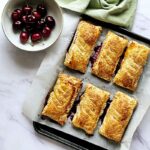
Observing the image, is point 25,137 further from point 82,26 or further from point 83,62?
point 82,26

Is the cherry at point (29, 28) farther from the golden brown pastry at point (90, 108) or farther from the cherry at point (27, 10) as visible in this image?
the golden brown pastry at point (90, 108)

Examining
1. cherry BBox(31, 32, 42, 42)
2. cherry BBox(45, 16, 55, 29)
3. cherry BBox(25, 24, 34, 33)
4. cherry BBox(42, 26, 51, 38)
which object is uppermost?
cherry BBox(45, 16, 55, 29)

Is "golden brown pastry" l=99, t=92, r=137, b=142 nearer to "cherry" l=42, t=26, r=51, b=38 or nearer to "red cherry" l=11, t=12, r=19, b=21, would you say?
"cherry" l=42, t=26, r=51, b=38

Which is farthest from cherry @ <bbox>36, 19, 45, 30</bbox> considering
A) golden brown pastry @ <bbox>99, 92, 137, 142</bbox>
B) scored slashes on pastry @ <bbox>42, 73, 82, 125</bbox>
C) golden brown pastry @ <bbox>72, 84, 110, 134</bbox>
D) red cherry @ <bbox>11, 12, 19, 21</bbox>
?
golden brown pastry @ <bbox>99, 92, 137, 142</bbox>

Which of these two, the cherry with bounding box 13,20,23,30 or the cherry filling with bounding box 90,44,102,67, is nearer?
the cherry with bounding box 13,20,23,30

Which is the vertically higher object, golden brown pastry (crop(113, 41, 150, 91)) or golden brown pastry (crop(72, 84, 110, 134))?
golden brown pastry (crop(113, 41, 150, 91))

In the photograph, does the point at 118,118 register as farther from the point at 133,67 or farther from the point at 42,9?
the point at 42,9
